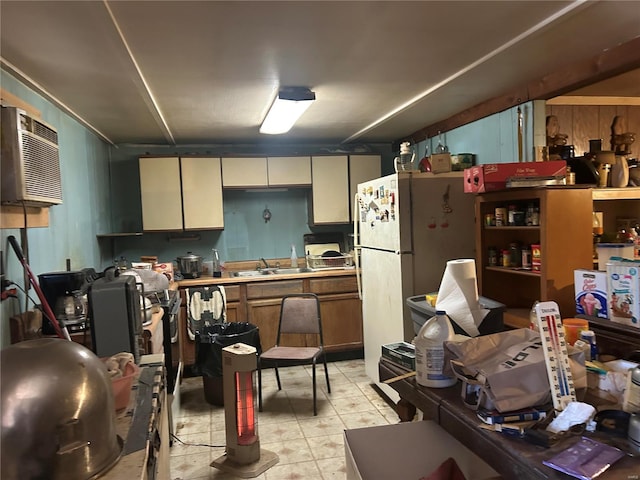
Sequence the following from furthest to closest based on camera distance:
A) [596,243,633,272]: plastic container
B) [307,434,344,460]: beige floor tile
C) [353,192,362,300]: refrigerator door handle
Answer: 1. [353,192,362,300]: refrigerator door handle
2. [307,434,344,460]: beige floor tile
3. [596,243,633,272]: plastic container

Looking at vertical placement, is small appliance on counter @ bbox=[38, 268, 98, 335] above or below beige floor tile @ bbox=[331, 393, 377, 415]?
above

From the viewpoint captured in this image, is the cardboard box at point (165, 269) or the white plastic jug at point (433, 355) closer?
the white plastic jug at point (433, 355)

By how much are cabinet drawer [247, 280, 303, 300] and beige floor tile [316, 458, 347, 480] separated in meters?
1.91

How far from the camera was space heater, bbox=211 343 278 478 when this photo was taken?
2680 millimetres

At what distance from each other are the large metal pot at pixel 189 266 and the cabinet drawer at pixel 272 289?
61 cm

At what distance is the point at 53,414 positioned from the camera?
109 cm

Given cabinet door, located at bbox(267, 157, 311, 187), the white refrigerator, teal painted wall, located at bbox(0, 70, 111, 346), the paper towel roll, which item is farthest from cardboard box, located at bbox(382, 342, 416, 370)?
cabinet door, located at bbox(267, 157, 311, 187)

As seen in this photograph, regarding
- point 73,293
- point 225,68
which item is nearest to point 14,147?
point 73,293

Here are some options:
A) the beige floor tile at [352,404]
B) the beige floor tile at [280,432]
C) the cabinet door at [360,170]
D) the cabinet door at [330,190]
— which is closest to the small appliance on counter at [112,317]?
the beige floor tile at [280,432]

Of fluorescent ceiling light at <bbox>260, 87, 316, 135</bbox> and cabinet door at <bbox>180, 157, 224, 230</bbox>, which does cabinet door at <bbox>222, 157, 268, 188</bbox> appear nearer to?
cabinet door at <bbox>180, 157, 224, 230</bbox>

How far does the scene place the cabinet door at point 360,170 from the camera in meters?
4.90

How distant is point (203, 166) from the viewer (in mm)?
4574

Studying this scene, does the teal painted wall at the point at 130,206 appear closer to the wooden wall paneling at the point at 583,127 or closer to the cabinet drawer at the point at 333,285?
the wooden wall paneling at the point at 583,127

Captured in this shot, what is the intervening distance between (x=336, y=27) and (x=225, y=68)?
2.49 ft
